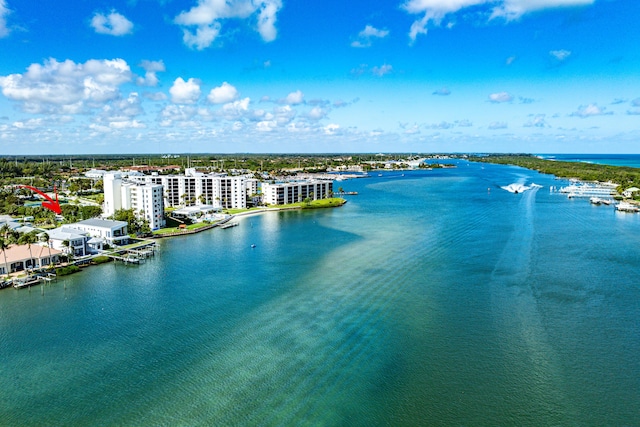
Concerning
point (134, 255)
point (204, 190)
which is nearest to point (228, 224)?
point (204, 190)

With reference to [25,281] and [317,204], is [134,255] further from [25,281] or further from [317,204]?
[317,204]

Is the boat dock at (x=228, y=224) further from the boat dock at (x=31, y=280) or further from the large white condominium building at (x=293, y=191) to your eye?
the boat dock at (x=31, y=280)

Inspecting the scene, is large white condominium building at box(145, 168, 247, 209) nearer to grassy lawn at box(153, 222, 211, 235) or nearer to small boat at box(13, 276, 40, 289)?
grassy lawn at box(153, 222, 211, 235)

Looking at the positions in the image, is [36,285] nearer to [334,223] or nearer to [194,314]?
[194,314]

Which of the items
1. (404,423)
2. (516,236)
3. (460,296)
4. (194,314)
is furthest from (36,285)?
(516,236)

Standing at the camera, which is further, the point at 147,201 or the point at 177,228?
the point at 177,228

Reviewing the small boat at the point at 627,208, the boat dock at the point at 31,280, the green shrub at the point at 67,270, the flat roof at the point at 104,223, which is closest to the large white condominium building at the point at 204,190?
the flat roof at the point at 104,223

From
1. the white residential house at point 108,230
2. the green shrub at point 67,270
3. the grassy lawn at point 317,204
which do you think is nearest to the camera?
the green shrub at point 67,270
